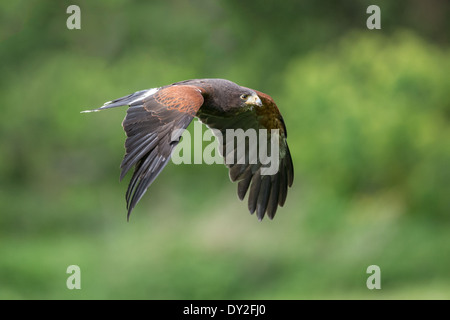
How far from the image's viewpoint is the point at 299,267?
40.7ft

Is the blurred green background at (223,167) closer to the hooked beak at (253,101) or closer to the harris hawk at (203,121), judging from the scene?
the harris hawk at (203,121)

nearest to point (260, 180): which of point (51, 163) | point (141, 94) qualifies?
point (141, 94)

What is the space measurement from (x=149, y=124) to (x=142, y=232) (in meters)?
7.61

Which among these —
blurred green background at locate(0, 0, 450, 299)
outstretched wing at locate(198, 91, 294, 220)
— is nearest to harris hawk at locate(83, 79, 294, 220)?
outstretched wing at locate(198, 91, 294, 220)

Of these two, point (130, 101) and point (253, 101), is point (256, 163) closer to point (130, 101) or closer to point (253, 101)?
point (253, 101)

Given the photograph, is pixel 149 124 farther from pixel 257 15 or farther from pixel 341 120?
pixel 257 15

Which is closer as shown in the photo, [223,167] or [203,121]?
[203,121]

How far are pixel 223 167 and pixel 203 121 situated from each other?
697 centimetres

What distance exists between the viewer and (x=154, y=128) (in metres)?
6.29

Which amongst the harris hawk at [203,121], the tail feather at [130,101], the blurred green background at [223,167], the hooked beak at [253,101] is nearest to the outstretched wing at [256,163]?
the harris hawk at [203,121]

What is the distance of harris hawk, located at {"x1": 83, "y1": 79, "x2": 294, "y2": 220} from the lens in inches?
240

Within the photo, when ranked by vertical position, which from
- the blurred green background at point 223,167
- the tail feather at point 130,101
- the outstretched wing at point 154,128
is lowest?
the outstretched wing at point 154,128

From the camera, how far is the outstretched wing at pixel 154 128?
6000 mm

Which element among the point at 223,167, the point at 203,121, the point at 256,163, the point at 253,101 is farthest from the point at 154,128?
the point at 223,167
